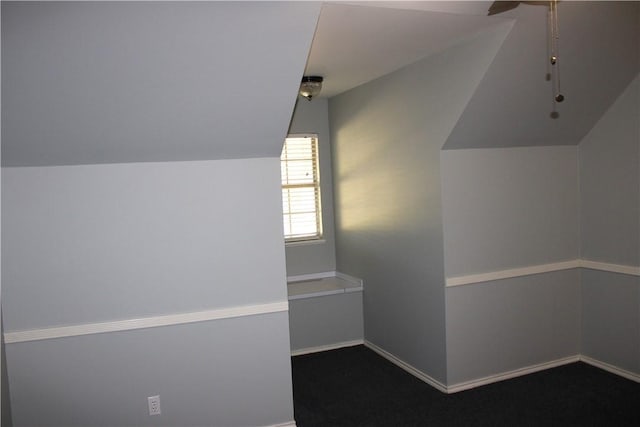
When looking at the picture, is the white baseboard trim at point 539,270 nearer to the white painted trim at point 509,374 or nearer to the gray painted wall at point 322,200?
the white painted trim at point 509,374

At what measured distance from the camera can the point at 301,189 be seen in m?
4.85

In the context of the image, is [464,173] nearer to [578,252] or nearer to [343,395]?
[578,252]

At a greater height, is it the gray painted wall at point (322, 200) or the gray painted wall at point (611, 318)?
the gray painted wall at point (322, 200)

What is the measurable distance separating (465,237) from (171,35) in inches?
91.2

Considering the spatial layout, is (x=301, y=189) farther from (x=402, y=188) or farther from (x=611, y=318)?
(x=611, y=318)

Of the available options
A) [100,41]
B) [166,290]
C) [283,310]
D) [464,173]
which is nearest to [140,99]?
[100,41]

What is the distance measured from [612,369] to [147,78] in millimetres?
3656

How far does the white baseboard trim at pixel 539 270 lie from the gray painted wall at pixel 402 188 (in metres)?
0.16

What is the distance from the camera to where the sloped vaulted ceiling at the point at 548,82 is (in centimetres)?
271

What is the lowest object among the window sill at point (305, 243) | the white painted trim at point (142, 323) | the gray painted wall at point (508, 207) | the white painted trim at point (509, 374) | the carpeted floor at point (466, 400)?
the carpeted floor at point (466, 400)

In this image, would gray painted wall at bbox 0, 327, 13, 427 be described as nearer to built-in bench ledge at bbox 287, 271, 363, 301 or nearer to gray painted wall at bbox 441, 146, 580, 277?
built-in bench ledge at bbox 287, 271, 363, 301

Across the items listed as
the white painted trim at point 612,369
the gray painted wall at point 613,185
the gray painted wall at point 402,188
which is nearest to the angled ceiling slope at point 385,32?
the gray painted wall at point 402,188

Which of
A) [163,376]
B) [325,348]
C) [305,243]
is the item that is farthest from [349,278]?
[163,376]

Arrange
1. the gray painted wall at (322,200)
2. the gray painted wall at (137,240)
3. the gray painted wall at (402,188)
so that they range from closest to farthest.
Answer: the gray painted wall at (137,240), the gray painted wall at (402,188), the gray painted wall at (322,200)
